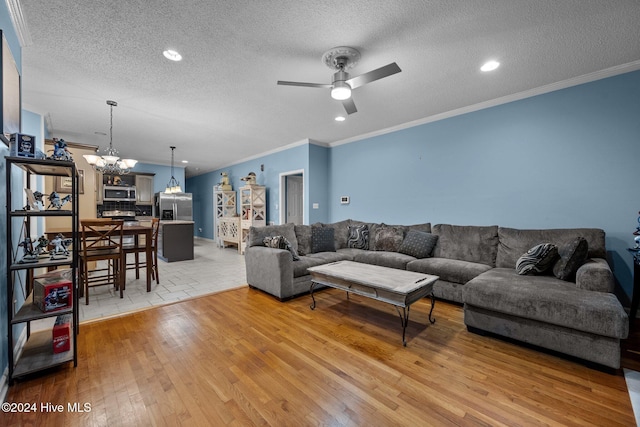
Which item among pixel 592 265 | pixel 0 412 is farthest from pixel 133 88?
pixel 592 265

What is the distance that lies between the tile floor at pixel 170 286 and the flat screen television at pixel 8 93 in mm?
2003

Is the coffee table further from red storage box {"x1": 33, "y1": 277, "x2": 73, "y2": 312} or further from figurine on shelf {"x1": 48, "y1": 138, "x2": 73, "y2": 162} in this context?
figurine on shelf {"x1": 48, "y1": 138, "x2": 73, "y2": 162}

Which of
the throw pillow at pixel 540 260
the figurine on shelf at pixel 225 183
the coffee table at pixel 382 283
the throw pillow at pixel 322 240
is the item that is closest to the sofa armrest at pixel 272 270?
the coffee table at pixel 382 283

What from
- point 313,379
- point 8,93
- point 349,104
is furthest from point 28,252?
point 349,104

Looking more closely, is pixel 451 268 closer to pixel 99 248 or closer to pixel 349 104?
pixel 349 104

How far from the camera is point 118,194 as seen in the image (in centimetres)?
735

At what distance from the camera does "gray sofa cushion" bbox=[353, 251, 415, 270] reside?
11.8 feet

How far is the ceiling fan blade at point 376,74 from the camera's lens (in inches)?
83.7

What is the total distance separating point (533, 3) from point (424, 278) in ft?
7.71

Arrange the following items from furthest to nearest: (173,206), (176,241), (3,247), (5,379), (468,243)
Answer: (173,206), (176,241), (468,243), (3,247), (5,379)

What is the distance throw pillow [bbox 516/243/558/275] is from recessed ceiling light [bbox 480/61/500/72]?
1965 millimetres

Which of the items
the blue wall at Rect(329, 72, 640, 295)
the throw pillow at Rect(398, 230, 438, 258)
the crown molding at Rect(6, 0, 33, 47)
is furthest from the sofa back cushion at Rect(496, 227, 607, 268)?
the crown molding at Rect(6, 0, 33, 47)

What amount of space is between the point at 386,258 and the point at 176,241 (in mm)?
4678

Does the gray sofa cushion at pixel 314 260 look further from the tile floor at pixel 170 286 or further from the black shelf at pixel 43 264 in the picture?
the black shelf at pixel 43 264
